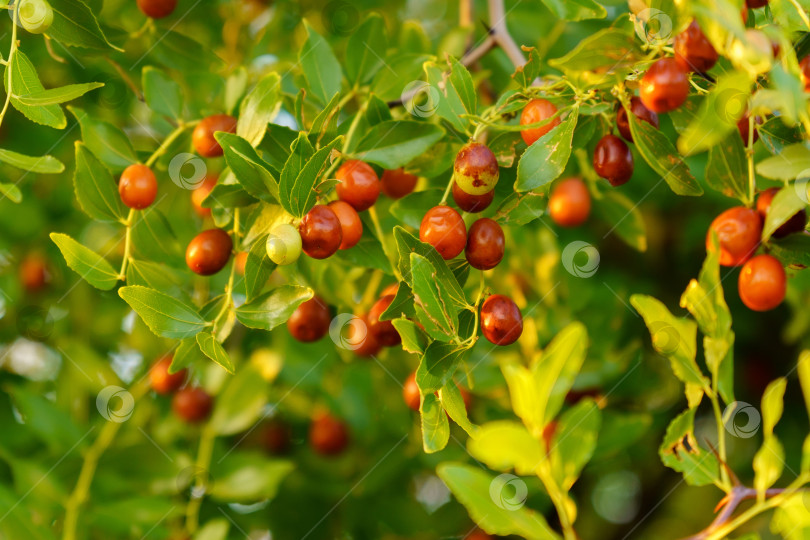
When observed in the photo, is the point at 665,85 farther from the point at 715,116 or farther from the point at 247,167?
the point at 247,167

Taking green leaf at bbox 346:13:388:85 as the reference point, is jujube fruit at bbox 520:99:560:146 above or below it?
above

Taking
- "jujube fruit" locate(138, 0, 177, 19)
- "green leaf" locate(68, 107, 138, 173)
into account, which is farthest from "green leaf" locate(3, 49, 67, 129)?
"jujube fruit" locate(138, 0, 177, 19)

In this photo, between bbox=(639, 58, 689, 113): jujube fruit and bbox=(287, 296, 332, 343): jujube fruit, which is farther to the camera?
bbox=(287, 296, 332, 343): jujube fruit

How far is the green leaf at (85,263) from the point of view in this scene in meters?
1.36

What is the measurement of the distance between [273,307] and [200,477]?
1255mm

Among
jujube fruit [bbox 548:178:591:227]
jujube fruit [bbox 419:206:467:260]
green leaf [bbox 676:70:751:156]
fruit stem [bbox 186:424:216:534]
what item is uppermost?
green leaf [bbox 676:70:751:156]

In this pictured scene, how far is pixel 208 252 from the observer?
146 centimetres

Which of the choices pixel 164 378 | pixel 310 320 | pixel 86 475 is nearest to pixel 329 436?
pixel 164 378

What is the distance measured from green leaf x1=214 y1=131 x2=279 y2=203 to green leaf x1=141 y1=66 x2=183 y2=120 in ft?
1.70

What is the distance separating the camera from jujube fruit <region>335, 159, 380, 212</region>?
1.44m

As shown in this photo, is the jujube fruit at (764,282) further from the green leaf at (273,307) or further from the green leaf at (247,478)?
the green leaf at (247,478)

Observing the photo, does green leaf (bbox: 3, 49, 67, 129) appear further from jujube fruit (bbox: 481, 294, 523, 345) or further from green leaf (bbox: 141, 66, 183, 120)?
jujube fruit (bbox: 481, 294, 523, 345)

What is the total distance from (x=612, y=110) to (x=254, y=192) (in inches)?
27.1

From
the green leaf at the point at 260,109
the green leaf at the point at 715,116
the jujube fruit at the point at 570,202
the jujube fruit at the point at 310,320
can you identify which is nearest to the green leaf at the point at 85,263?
the green leaf at the point at 260,109
